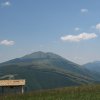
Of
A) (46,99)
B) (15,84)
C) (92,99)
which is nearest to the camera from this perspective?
(92,99)

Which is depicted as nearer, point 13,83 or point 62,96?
point 62,96

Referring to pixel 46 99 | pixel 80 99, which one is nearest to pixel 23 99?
pixel 46 99

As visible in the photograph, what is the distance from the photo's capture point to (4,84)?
2089 inches

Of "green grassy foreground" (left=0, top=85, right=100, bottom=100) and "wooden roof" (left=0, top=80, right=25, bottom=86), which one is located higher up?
"wooden roof" (left=0, top=80, right=25, bottom=86)

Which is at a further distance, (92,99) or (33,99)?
(33,99)

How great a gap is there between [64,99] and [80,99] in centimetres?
151

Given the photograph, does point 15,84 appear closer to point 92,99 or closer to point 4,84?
point 4,84

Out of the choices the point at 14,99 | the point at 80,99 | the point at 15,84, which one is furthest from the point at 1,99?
the point at 15,84

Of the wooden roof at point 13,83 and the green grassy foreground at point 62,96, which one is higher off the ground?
the wooden roof at point 13,83

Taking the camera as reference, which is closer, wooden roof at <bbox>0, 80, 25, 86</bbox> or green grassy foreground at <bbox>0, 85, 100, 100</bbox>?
green grassy foreground at <bbox>0, 85, 100, 100</bbox>

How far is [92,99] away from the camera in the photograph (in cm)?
2720

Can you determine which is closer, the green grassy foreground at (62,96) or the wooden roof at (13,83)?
the green grassy foreground at (62,96)

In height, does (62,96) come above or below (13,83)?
below

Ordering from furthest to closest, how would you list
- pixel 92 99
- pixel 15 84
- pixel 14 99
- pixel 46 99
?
1. pixel 15 84
2. pixel 14 99
3. pixel 46 99
4. pixel 92 99
